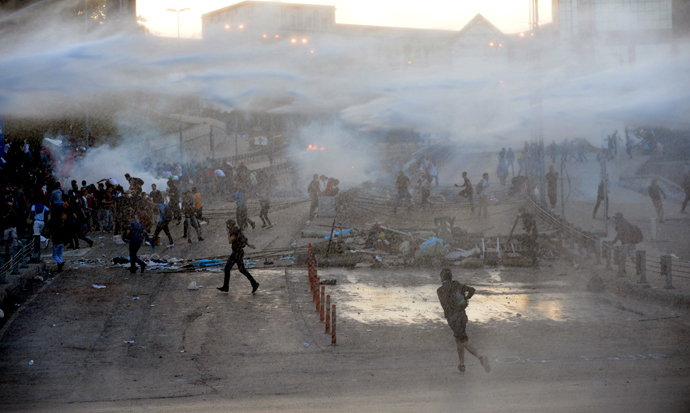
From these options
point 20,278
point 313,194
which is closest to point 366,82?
point 313,194

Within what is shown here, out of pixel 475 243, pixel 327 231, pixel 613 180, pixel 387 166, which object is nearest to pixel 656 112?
pixel 613 180

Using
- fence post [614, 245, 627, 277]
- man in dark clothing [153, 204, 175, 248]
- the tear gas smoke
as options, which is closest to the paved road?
fence post [614, 245, 627, 277]

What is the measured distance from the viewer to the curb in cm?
1055

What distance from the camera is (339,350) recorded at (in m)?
8.20

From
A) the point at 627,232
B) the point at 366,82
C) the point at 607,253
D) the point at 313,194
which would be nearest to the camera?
the point at 627,232

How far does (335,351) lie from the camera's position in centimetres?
816

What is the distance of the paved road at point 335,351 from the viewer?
618 centimetres

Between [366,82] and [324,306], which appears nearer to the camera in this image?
[324,306]

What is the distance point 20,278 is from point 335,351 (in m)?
7.04

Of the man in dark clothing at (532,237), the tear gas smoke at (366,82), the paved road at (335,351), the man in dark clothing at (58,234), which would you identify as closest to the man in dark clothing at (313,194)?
the tear gas smoke at (366,82)

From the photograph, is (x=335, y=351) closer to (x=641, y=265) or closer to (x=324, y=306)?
(x=324, y=306)

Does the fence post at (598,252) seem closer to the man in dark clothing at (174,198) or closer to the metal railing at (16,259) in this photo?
the man in dark clothing at (174,198)

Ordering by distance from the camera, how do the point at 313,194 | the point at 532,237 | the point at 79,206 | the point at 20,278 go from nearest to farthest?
the point at 20,278 → the point at 532,237 → the point at 79,206 → the point at 313,194

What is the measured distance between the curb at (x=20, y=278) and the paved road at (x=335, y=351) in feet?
1.64
